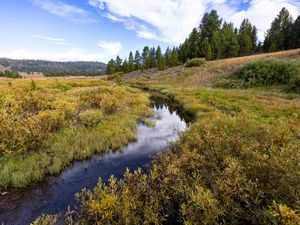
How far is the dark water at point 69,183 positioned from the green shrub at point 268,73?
862 inches

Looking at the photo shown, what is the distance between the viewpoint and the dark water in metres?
5.52

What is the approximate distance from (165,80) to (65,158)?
3867 cm

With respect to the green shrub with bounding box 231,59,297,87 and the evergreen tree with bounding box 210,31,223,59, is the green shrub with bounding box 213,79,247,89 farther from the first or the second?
the evergreen tree with bounding box 210,31,223,59

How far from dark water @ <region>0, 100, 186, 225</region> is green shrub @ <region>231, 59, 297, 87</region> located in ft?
71.8

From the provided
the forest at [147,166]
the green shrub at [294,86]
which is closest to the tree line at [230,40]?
the green shrub at [294,86]

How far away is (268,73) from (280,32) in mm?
34498

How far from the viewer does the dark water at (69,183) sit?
5.52 metres

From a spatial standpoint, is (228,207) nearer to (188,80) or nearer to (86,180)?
(86,180)

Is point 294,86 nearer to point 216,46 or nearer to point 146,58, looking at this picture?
point 216,46

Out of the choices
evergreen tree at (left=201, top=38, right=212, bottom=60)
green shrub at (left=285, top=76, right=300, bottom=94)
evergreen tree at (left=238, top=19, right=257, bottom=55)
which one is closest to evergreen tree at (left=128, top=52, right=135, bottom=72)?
evergreen tree at (left=201, top=38, right=212, bottom=60)

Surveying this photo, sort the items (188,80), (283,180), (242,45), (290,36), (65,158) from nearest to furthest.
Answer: (283,180) < (65,158) < (188,80) < (290,36) < (242,45)

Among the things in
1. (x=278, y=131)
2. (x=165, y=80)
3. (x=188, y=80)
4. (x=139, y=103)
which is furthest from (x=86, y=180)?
(x=165, y=80)

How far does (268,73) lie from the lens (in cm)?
2778

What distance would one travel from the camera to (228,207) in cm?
386
